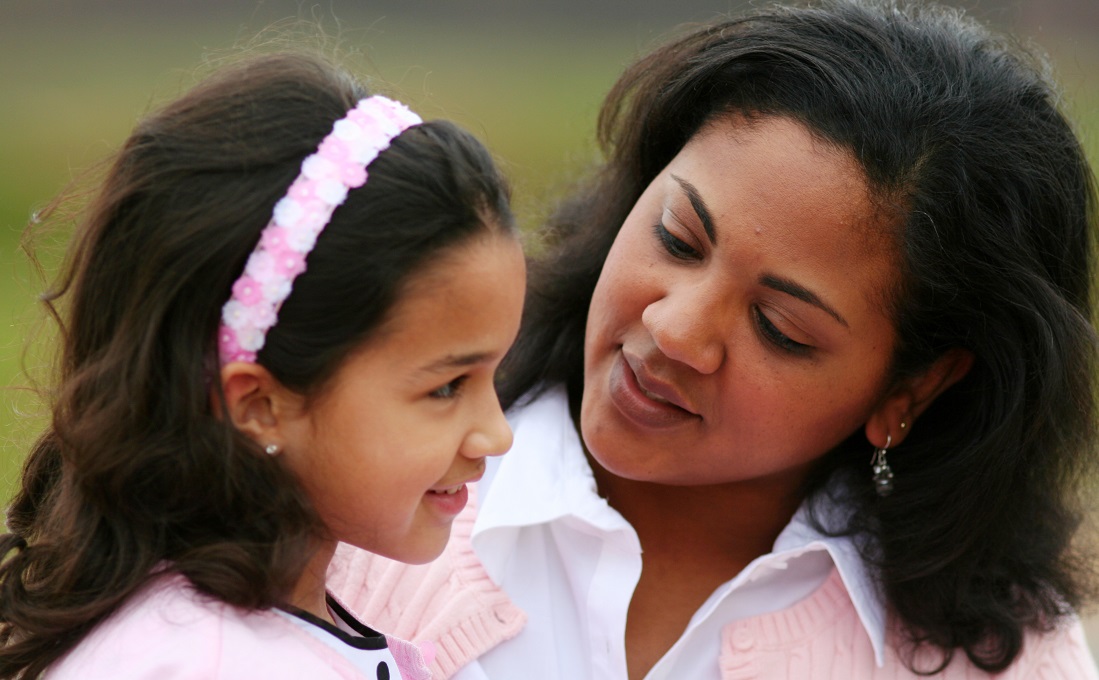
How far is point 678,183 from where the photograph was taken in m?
2.11

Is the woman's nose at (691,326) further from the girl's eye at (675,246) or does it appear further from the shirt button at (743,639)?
the shirt button at (743,639)

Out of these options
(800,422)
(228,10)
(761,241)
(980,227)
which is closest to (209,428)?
(761,241)

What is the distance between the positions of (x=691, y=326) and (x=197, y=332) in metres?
0.84

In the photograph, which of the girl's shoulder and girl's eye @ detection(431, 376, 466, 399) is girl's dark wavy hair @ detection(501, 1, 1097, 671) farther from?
the girl's shoulder

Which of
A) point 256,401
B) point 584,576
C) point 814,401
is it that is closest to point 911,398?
point 814,401

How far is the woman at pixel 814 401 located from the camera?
2.02 meters

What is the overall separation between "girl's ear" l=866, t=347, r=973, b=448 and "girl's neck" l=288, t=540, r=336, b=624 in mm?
1123

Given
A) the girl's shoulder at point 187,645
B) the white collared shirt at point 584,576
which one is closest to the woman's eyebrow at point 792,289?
the white collared shirt at point 584,576

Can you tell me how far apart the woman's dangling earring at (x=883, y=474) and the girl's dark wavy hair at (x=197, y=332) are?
1.13m

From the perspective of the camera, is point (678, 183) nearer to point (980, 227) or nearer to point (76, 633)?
point (980, 227)

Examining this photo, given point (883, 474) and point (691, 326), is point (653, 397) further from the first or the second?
point (883, 474)

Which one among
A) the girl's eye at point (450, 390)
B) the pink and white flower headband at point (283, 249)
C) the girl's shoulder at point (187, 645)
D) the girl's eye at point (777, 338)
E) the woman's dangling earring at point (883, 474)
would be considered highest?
the pink and white flower headband at point (283, 249)

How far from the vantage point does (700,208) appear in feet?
6.66

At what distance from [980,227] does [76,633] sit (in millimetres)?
1539
